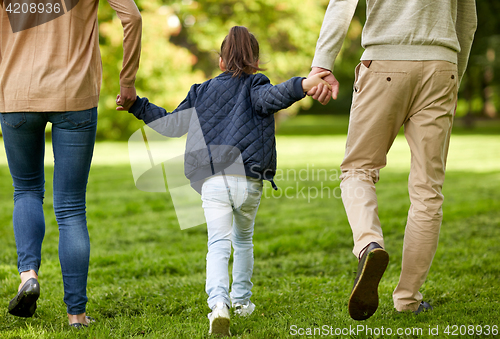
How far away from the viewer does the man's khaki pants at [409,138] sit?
2633mm

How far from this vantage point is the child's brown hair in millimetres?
2820

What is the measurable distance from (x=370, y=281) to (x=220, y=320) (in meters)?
0.73

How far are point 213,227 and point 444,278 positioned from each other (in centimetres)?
196

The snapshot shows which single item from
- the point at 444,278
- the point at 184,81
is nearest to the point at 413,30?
the point at 444,278

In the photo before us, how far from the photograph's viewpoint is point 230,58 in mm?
2840

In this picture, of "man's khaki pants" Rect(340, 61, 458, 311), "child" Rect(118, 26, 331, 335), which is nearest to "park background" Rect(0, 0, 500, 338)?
"child" Rect(118, 26, 331, 335)

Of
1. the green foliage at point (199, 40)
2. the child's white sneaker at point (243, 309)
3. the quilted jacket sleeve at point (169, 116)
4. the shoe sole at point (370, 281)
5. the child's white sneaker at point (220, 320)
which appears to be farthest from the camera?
the green foliage at point (199, 40)

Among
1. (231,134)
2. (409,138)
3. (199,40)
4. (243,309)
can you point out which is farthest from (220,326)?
(199,40)

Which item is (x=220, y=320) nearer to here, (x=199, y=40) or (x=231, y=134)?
(x=231, y=134)

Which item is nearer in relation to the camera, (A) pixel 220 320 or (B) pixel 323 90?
(A) pixel 220 320

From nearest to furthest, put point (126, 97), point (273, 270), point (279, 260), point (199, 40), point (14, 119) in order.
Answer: point (14, 119), point (126, 97), point (273, 270), point (279, 260), point (199, 40)

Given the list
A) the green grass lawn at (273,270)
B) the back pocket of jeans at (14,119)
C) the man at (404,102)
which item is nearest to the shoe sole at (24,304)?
the green grass lawn at (273,270)

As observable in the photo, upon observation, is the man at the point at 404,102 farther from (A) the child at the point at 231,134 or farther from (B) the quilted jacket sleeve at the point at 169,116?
(B) the quilted jacket sleeve at the point at 169,116

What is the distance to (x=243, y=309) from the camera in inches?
120
